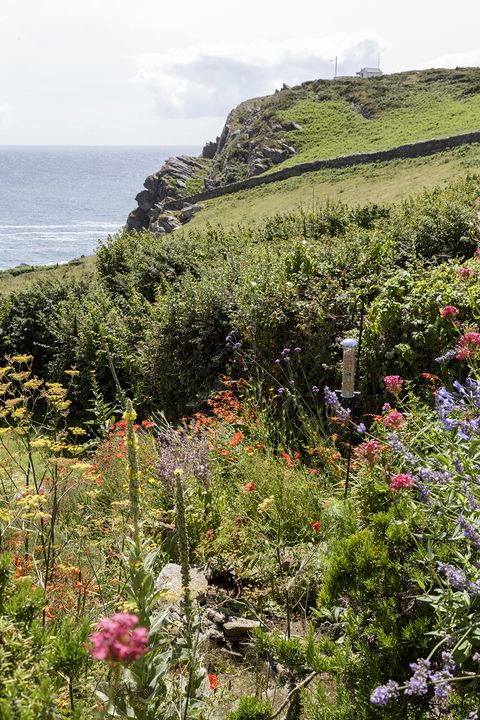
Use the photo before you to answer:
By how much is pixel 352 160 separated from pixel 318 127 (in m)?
17.8

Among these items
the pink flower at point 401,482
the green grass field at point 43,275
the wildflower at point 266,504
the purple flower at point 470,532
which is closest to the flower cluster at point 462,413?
the pink flower at point 401,482

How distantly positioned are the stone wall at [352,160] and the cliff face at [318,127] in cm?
75

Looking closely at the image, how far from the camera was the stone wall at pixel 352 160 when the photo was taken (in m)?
31.8

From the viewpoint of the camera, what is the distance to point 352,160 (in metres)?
36.8

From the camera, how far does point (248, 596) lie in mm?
3410

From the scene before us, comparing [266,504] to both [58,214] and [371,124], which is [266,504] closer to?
[371,124]

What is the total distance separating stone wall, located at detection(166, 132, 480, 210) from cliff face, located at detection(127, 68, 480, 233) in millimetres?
754

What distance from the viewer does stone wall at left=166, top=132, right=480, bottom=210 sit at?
31.8 meters

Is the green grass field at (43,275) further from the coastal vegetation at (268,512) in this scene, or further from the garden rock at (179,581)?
the garden rock at (179,581)

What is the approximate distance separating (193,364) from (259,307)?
1538 millimetres

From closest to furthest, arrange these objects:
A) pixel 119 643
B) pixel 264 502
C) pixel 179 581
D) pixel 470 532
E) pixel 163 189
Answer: pixel 119 643, pixel 470 532, pixel 264 502, pixel 179 581, pixel 163 189

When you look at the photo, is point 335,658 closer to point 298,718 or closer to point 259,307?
point 298,718

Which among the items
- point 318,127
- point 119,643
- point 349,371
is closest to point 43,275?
point 349,371

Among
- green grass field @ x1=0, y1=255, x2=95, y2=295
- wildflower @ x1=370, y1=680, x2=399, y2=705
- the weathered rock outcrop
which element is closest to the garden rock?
wildflower @ x1=370, y1=680, x2=399, y2=705
